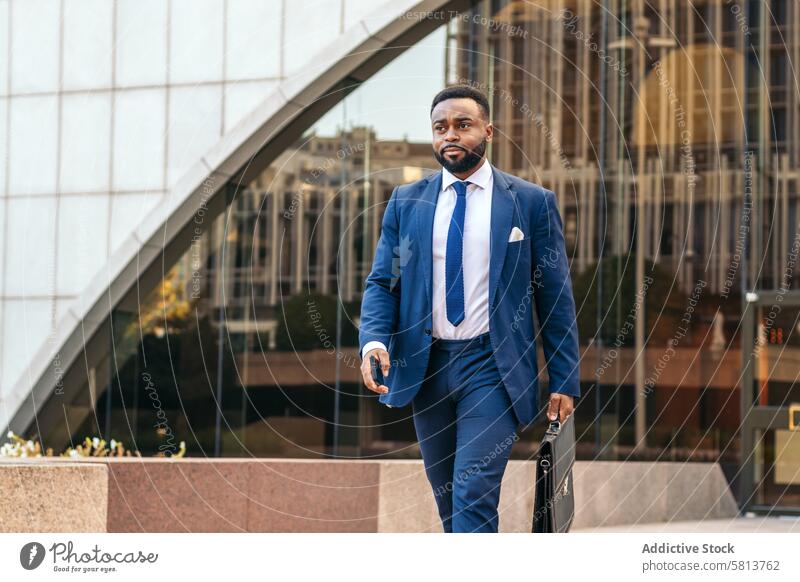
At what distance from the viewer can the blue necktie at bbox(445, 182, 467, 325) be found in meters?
4.94

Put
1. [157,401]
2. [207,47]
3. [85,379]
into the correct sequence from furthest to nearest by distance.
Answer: [157,401]
[85,379]
[207,47]

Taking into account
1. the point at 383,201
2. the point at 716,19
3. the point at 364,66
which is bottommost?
the point at 383,201

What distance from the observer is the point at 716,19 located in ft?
53.3

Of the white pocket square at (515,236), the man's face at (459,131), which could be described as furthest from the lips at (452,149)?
the white pocket square at (515,236)

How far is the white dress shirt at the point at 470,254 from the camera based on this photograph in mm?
4965

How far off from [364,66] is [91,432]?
18.3ft

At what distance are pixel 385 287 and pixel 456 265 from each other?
0.32 m

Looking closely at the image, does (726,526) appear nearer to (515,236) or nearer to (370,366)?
(515,236)

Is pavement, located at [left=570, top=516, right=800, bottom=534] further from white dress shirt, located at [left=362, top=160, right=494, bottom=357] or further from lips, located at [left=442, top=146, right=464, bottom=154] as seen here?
lips, located at [left=442, top=146, right=464, bottom=154]

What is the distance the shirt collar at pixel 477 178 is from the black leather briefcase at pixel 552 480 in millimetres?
969

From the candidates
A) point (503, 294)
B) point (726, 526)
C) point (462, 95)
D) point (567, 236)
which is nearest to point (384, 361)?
point (503, 294)
